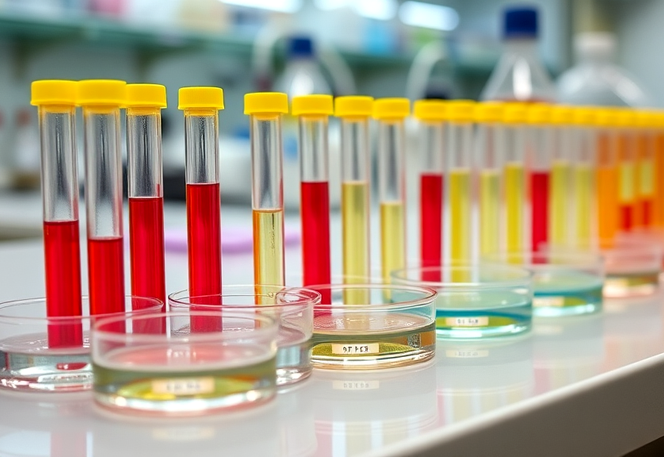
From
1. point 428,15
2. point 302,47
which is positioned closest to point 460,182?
point 302,47

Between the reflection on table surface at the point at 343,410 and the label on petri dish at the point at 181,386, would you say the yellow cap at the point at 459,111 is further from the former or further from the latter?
the label on petri dish at the point at 181,386

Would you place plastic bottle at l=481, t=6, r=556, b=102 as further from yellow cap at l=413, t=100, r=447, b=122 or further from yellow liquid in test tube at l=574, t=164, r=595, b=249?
yellow cap at l=413, t=100, r=447, b=122

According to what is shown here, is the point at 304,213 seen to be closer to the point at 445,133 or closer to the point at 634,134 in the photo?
the point at 445,133

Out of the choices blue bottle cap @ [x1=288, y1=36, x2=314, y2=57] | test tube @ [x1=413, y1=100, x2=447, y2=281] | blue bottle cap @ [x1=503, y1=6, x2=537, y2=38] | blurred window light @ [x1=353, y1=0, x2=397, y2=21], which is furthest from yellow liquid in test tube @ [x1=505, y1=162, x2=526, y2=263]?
blurred window light @ [x1=353, y1=0, x2=397, y2=21]

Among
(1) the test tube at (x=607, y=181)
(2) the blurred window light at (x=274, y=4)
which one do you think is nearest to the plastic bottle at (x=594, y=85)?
(1) the test tube at (x=607, y=181)

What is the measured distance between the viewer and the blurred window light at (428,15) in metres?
2.83

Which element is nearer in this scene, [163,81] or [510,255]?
Result: [510,255]

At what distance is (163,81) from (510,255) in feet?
5.77

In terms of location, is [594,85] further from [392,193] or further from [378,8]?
[392,193]

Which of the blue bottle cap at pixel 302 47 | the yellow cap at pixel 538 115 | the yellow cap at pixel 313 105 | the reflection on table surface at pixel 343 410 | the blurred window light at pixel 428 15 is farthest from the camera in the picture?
the blurred window light at pixel 428 15

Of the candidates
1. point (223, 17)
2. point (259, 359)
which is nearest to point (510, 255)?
point (259, 359)

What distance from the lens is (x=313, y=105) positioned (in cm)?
57

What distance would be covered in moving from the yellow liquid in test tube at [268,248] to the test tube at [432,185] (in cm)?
18

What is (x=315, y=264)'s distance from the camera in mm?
588
